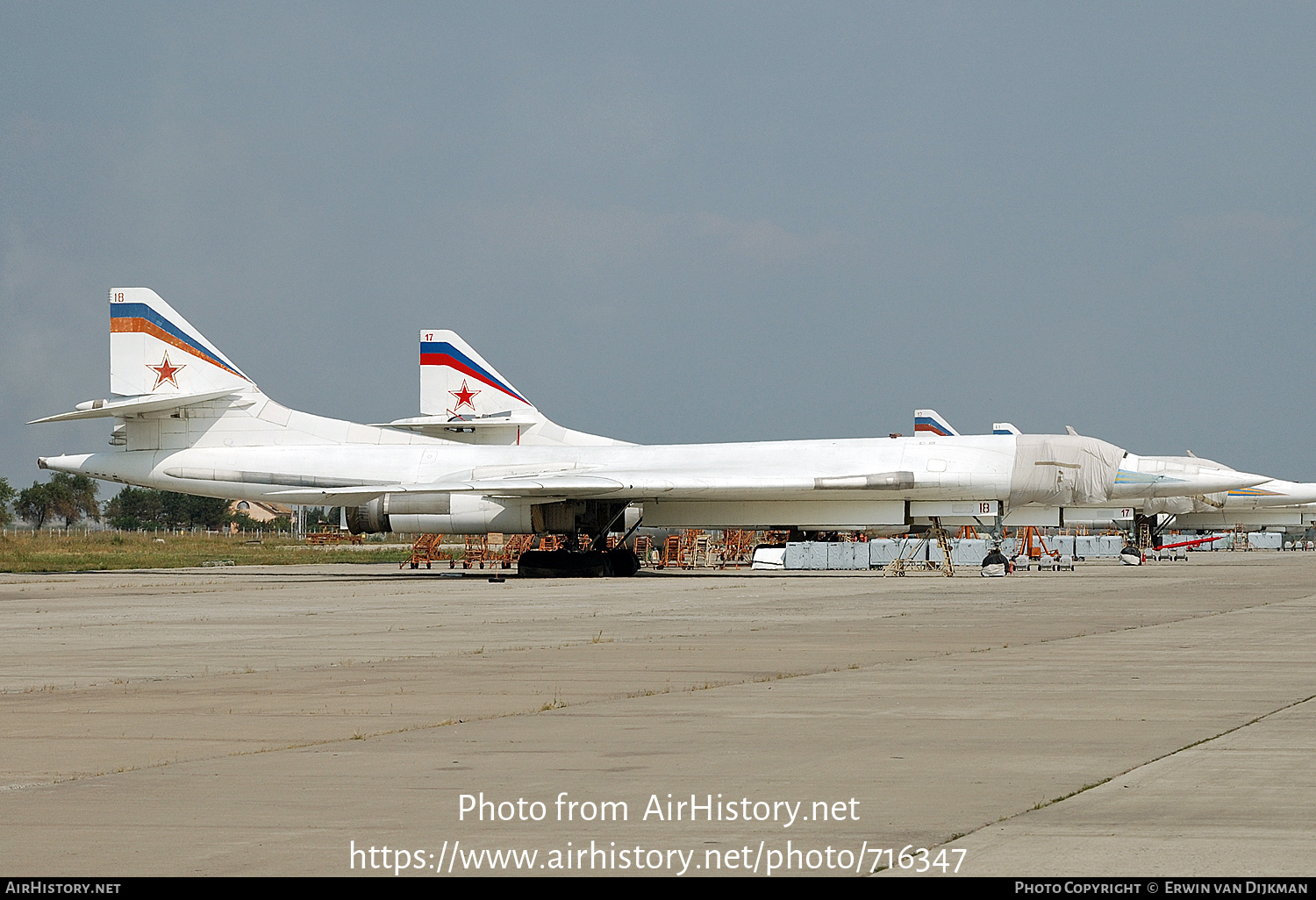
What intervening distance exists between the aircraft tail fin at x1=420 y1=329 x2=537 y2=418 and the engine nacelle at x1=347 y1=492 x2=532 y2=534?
15.0 ft

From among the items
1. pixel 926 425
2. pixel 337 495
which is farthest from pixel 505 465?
pixel 926 425

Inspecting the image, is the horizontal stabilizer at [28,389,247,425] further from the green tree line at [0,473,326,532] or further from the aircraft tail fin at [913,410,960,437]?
the green tree line at [0,473,326,532]

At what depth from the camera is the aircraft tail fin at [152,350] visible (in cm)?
3609

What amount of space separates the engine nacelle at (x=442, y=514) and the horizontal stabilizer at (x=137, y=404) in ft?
17.4

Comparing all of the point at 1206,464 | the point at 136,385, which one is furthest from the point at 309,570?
the point at 1206,464

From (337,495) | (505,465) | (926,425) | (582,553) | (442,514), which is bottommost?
(582,553)

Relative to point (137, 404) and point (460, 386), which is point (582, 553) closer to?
point (460, 386)

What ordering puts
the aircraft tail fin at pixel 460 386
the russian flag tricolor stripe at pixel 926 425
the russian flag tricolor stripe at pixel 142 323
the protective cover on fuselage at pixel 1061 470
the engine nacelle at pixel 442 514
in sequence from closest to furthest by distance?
the protective cover on fuselage at pixel 1061 470 → the engine nacelle at pixel 442 514 → the russian flag tricolor stripe at pixel 142 323 → the aircraft tail fin at pixel 460 386 → the russian flag tricolor stripe at pixel 926 425

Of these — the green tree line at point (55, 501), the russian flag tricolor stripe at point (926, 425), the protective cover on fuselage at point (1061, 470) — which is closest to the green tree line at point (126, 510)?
the green tree line at point (55, 501)

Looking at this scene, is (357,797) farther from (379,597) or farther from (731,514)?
(731,514)

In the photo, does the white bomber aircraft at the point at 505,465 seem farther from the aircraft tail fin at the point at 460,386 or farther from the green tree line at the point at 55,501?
the green tree line at the point at 55,501

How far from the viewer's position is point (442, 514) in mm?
34750

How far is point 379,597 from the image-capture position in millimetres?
23938

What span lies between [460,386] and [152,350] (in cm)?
794
